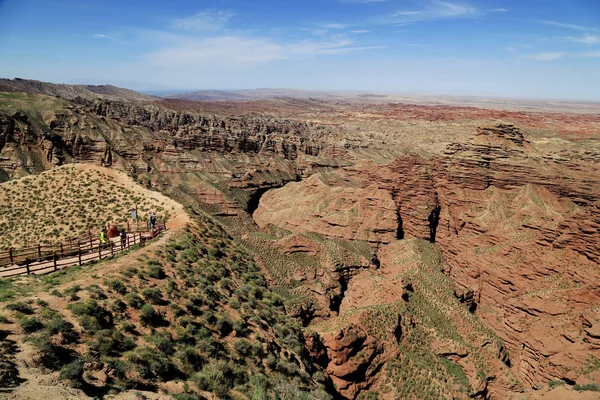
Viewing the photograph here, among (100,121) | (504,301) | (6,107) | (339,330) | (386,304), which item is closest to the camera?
(339,330)

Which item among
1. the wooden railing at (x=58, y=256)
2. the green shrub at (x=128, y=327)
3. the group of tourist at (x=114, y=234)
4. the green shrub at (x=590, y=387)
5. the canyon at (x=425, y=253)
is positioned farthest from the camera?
the canyon at (x=425, y=253)

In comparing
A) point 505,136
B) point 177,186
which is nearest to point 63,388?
point 505,136

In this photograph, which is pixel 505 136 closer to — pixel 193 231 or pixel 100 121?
pixel 193 231

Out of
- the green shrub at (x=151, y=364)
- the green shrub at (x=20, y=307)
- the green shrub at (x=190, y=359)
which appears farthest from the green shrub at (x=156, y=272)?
the green shrub at (x=20, y=307)

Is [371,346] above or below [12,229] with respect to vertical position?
below

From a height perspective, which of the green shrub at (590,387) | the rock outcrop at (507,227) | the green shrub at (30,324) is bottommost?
the green shrub at (590,387)

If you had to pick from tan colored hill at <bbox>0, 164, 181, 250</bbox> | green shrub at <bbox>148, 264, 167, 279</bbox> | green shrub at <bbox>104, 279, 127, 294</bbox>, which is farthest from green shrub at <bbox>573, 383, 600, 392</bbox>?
tan colored hill at <bbox>0, 164, 181, 250</bbox>

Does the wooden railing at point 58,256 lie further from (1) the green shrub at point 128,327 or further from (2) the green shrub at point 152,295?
(1) the green shrub at point 128,327
